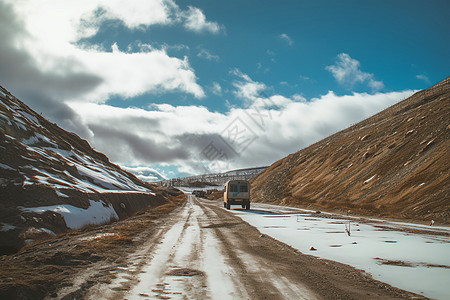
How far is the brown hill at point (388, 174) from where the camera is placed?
22453 millimetres

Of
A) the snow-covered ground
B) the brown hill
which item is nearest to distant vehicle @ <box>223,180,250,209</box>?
the brown hill

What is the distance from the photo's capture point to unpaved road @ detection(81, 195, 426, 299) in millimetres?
4759

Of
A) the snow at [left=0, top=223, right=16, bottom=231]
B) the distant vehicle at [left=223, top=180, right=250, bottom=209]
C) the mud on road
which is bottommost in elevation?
the mud on road

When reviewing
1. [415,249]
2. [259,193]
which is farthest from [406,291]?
[259,193]

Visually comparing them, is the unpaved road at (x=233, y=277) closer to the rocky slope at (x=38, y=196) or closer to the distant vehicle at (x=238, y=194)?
the rocky slope at (x=38, y=196)

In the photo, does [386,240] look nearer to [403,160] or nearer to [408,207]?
[408,207]

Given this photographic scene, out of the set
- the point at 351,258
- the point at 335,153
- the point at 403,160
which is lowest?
the point at 351,258

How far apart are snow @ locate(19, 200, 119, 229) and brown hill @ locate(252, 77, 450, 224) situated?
2174cm

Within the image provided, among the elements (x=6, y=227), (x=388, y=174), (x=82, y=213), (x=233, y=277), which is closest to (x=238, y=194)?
(x=388, y=174)

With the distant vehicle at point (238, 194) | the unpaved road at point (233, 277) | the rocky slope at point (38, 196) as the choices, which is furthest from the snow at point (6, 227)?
the distant vehicle at point (238, 194)

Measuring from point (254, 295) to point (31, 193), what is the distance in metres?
13.6

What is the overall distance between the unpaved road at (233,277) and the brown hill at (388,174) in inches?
639

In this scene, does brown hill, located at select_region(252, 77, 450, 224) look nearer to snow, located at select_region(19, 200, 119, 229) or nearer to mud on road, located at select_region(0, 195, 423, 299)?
mud on road, located at select_region(0, 195, 423, 299)

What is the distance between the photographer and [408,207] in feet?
72.8
